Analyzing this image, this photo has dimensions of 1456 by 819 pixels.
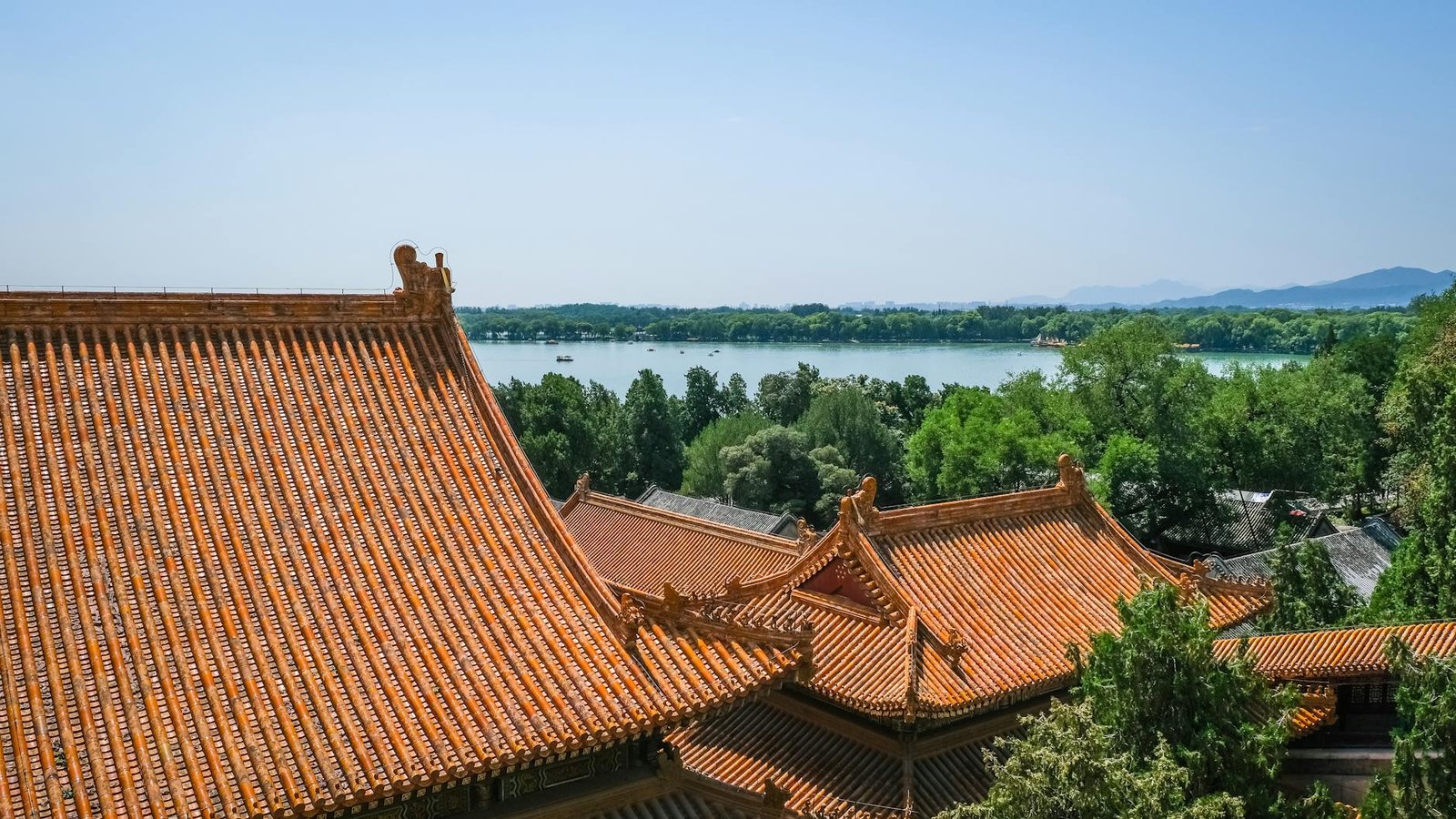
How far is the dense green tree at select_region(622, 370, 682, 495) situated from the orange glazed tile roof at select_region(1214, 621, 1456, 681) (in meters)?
43.2

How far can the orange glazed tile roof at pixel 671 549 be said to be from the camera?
21539 millimetres

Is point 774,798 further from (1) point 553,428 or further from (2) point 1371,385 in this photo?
(2) point 1371,385

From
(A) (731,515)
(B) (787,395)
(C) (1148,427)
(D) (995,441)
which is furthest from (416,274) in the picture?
(B) (787,395)

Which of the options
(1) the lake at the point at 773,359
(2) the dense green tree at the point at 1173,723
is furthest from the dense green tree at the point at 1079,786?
(1) the lake at the point at 773,359

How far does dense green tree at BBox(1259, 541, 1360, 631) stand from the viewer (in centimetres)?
2552

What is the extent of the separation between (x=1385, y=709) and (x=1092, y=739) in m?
13.9

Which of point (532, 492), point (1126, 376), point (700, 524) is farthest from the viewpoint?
point (1126, 376)

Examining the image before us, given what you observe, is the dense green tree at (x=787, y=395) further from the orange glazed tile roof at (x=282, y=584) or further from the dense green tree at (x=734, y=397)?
the orange glazed tile roof at (x=282, y=584)

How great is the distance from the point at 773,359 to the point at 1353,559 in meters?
118

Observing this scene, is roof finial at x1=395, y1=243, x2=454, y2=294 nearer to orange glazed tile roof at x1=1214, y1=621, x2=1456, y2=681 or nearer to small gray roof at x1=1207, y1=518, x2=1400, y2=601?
orange glazed tile roof at x1=1214, y1=621, x2=1456, y2=681

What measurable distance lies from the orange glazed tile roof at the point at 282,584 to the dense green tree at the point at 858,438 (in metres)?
45.1

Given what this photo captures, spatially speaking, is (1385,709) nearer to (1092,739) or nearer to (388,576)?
(1092,739)

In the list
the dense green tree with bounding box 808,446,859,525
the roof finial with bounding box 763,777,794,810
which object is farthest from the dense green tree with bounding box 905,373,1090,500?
the roof finial with bounding box 763,777,794,810

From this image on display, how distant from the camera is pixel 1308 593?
26.0 m
